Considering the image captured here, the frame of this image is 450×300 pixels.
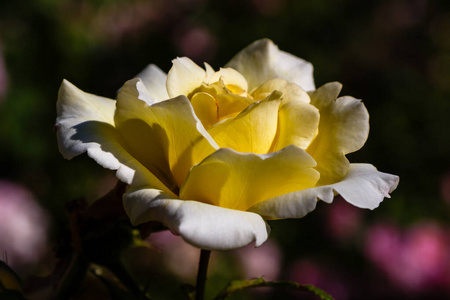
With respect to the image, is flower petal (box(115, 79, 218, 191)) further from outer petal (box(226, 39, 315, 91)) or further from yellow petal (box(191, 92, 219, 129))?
outer petal (box(226, 39, 315, 91))

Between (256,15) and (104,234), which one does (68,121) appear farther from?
(256,15)

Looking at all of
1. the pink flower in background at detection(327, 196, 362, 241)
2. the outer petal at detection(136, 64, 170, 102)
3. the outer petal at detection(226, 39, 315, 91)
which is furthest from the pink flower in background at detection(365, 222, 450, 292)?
the outer petal at detection(136, 64, 170, 102)

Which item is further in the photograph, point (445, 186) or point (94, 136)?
point (445, 186)

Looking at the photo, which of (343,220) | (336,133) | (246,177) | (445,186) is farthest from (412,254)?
(246,177)

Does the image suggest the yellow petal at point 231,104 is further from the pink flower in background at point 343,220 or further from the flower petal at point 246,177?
the pink flower in background at point 343,220

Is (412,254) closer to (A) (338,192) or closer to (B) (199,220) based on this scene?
(A) (338,192)
